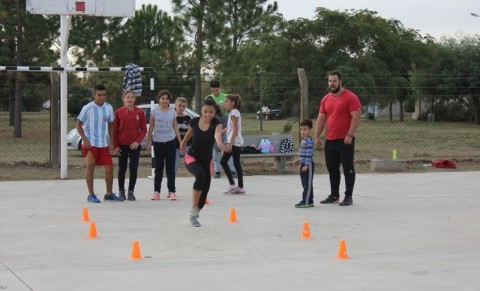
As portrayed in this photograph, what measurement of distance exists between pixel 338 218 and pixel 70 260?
4129 mm

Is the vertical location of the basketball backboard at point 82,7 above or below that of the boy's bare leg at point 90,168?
above

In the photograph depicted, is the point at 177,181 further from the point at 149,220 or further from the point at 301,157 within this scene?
the point at 149,220

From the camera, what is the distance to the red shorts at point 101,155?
12219mm

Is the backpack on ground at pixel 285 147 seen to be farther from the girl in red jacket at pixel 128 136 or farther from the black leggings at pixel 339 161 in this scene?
the girl in red jacket at pixel 128 136

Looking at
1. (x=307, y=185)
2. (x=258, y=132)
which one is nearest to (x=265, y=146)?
(x=307, y=185)

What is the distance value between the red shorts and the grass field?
5.88 m

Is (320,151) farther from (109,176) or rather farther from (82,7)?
(109,176)

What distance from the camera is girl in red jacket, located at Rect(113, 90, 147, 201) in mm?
12547

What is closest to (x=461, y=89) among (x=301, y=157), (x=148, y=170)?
(x=148, y=170)

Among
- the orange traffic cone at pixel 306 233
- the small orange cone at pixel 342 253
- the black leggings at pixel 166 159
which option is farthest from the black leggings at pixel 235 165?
the small orange cone at pixel 342 253

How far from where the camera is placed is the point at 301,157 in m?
12.1

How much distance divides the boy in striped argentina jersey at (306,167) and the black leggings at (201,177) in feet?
6.71

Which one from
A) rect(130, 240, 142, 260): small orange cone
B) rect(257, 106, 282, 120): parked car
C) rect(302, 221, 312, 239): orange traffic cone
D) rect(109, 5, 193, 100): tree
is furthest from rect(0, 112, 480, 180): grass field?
rect(130, 240, 142, 260): small orange cone

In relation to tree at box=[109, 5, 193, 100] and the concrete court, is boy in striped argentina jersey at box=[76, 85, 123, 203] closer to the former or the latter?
the concrete court
